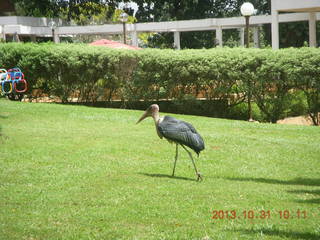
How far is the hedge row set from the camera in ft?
57.3

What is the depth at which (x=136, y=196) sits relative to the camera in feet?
26.7

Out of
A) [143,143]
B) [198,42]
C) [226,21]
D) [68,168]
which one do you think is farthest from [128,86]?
[198,42]

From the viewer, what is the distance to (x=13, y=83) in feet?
65.4

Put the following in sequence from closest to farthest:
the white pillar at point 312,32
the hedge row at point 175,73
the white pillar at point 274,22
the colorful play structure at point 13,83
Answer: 1. the hedge row at point 175,73
2. the colorful play structure at point 13,83
3. the white pillar at point 274,22
4. the white pillar at point 312,32

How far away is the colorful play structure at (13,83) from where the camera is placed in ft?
64.2

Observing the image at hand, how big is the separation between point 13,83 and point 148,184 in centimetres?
1223

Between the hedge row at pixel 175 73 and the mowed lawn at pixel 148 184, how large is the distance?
2585 mm

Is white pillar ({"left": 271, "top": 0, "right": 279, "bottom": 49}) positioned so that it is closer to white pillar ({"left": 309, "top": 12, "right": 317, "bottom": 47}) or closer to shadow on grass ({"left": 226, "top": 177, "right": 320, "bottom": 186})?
white pillar ({"left": 309, "top": 12, "right": 317, "bottom": 47})

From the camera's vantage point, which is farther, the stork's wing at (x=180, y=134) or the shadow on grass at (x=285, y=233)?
the stork's wing at (x=180, y=134)

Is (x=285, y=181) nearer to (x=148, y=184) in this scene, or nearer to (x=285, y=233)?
(x=148, y=184)

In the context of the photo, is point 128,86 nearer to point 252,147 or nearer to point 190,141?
point 252,147

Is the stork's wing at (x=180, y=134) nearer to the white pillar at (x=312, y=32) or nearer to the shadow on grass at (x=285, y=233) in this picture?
the shadow on grass at (x=285, y=233)

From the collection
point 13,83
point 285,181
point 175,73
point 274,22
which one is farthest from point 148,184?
point 274,22

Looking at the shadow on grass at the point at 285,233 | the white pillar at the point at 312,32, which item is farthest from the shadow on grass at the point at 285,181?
the white pillar at the point at 312,32
